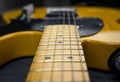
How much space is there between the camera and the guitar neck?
0.32 m

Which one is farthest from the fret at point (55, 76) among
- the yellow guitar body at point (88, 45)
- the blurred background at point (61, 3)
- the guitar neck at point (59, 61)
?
the blurred background at point (61, 3)

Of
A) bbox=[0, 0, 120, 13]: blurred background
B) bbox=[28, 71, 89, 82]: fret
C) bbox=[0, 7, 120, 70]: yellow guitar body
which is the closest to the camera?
bbox=[28, 71, 89, 82]: fret

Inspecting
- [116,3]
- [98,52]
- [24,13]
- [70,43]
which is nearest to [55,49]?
[70,43]

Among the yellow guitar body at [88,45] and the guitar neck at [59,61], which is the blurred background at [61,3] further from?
the guitar neck at [59,61]

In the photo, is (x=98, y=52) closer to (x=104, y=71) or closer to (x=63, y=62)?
(x=104, y=71)

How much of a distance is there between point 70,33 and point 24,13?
9.8 inches

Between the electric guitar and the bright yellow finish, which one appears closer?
the electric guitar

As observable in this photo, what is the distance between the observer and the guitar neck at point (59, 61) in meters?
0.32

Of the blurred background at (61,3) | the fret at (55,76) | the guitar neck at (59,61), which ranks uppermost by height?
the fret at (55,76)

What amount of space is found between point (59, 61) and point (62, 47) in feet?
0.22

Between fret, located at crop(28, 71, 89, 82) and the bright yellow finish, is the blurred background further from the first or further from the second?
fret, located at crop(28, 71, 89, 82)

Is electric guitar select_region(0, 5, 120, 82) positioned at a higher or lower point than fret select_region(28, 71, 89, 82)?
lower

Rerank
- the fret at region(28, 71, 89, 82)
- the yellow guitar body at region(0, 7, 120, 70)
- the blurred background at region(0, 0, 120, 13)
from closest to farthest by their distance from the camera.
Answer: the fret at region(28, 71, 89, 82) < the yellow guitar body at region(0, 7, 120, 70) < the blurred background at region(0, 0, 120, 13)

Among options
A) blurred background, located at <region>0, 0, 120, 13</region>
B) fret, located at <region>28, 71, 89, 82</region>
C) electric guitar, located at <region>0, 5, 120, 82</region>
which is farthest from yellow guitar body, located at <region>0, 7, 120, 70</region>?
blurred background, located at <region>0, 0, 120, 13</region>
